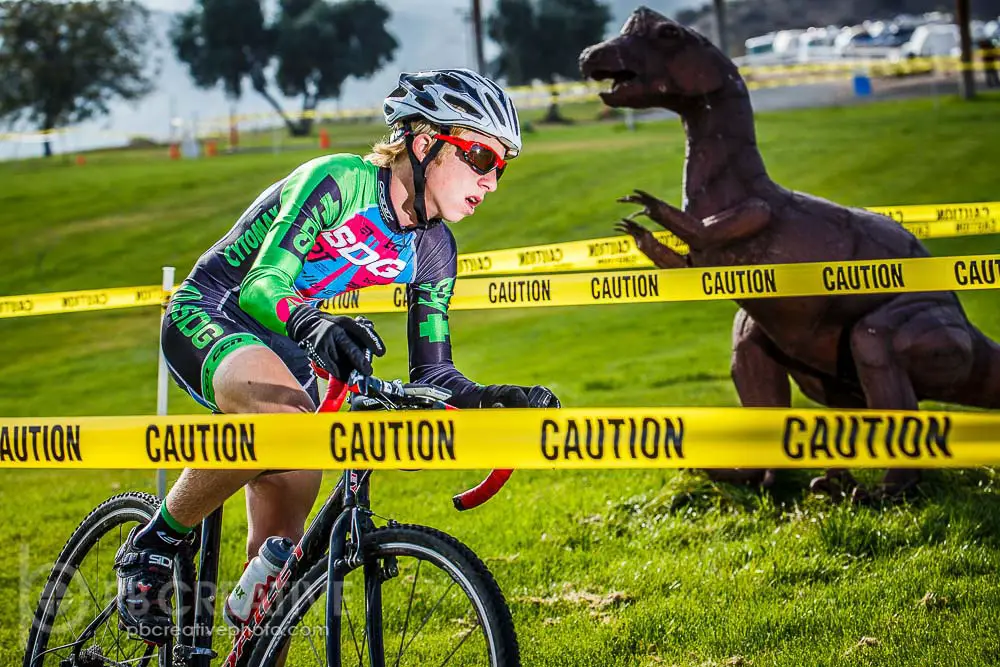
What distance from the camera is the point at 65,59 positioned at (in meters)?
45.5

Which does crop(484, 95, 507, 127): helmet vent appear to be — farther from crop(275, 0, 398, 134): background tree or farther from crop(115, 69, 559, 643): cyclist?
crop(275, 0, 398, 134): background tree

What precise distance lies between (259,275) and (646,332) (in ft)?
36.9

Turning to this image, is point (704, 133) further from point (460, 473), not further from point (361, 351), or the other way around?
point (361, 351)

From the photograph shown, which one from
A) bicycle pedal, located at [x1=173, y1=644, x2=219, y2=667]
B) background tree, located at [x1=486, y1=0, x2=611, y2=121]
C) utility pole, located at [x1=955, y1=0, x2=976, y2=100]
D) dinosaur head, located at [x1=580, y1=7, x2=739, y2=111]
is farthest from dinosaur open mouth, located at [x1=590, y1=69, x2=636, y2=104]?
background tree, located at [x1=486, y1=0, x2=611, y2=121]

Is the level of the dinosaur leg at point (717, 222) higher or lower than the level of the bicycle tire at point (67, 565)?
higher

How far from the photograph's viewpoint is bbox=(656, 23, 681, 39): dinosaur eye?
6797mm

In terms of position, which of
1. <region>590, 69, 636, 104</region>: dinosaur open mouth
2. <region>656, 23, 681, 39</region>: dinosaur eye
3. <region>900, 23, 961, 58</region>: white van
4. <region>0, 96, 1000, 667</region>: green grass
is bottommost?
<region>0, 96, 1000, 667</region>: green grass

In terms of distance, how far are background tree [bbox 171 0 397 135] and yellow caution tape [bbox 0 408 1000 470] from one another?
1885 inches

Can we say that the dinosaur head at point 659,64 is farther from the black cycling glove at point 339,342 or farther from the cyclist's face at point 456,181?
the black cycling glove at point 339,342

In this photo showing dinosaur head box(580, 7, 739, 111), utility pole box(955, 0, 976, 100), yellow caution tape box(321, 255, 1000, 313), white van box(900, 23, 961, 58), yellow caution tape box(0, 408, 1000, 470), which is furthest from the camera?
white van box(900, 23, 961, 58)

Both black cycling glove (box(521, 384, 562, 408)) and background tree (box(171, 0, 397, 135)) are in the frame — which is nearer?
black cycling glove (box(521, 384, 562, 408))

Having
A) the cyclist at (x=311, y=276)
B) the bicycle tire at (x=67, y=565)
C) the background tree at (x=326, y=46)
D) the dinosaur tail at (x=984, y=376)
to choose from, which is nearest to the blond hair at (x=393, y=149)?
the cyclist at (x=311, y=276)

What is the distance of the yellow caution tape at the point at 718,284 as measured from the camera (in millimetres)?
5488

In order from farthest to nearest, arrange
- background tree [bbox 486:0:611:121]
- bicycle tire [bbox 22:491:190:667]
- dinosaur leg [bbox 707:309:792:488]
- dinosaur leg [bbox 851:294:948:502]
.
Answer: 1. background tree [bbox 486:0:611:121]
2. dinosaur leg [bbox 707:309:792:488]
3. dinosaur leg [bbox 851:294:948:502]
4. bicycle tire [bbox 22:491:190:667]
